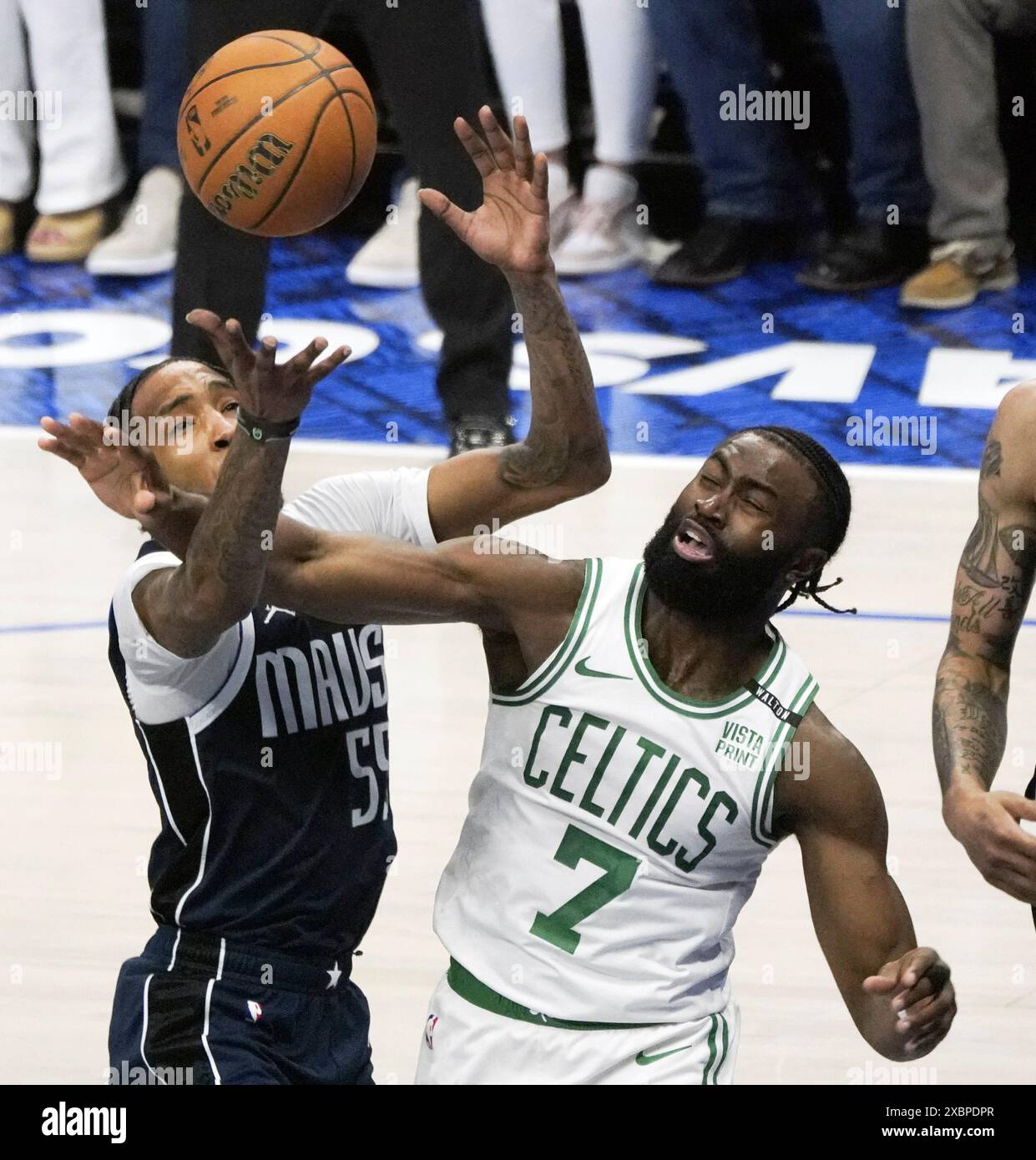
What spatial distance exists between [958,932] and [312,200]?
247 cm

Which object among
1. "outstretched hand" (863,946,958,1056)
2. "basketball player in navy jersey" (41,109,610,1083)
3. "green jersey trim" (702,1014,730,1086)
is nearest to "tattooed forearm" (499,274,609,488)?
"basketball player in navy jersey" (41,109,610,1083)

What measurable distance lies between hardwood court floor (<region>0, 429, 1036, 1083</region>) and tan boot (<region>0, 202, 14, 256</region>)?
11.3 ft

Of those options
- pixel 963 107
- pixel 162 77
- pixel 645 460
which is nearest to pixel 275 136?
pixel 645 460

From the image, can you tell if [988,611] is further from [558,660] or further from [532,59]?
[532,59]

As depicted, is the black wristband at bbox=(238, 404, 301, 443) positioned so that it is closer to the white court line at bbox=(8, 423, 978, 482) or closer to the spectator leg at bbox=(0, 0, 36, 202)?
the white court line at bbox=(8, 423, 978, 482)

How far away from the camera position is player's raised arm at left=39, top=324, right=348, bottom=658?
11.0ft

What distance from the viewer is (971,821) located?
3.44 meters

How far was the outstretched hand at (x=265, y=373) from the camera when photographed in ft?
10.9

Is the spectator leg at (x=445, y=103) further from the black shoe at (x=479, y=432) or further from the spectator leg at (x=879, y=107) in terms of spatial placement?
the spectator leg at (x=879, y=107)

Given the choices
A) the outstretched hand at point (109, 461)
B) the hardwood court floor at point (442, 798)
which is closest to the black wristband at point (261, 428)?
the outstretched hand at point (109, 461)

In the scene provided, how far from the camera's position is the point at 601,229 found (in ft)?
38.4

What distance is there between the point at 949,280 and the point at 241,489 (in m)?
8.20
